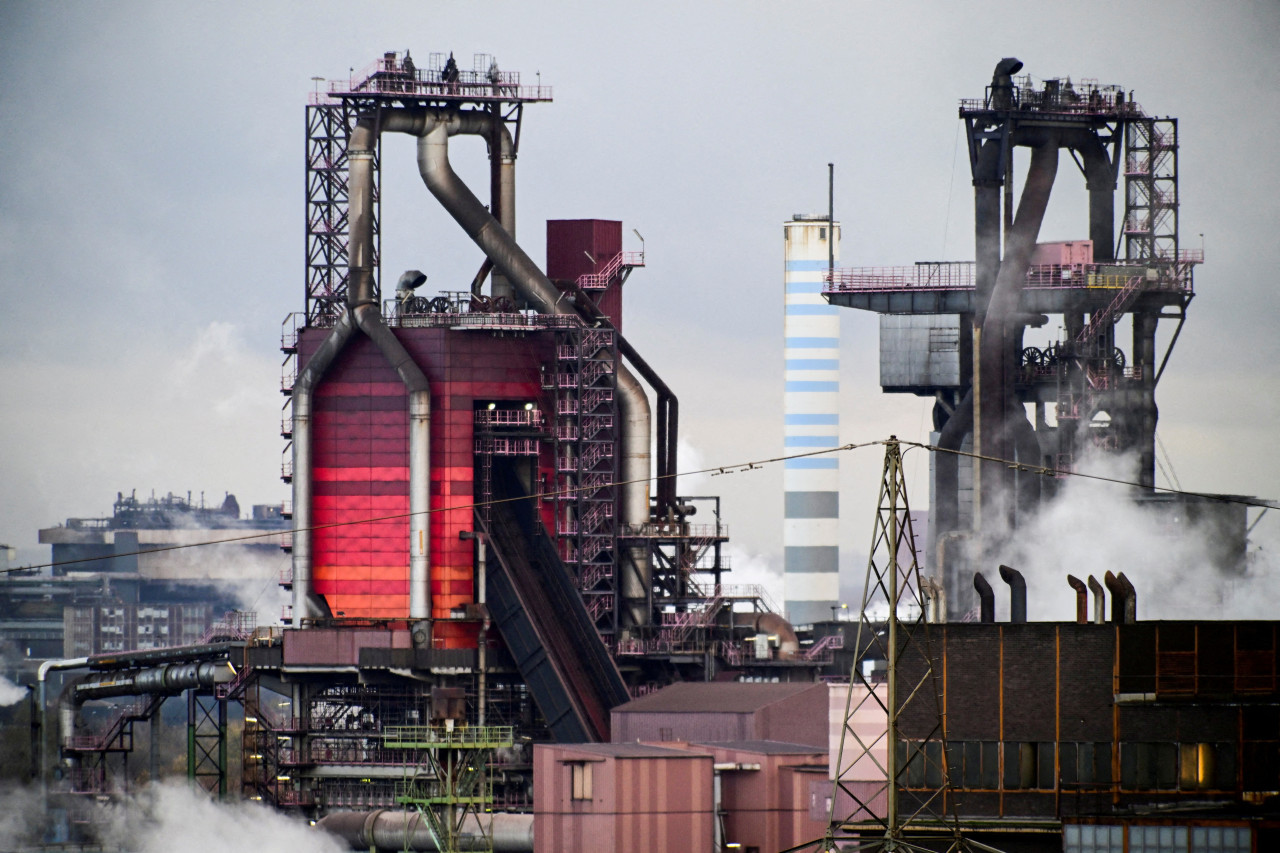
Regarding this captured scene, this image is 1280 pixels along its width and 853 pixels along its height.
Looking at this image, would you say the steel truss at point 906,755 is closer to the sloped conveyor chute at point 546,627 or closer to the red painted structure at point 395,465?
the sloped conveyor chute at point 546,627

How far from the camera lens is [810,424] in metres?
130

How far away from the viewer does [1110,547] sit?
276ft

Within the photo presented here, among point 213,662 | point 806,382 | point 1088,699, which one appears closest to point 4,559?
point 806,382

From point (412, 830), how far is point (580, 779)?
501 inches

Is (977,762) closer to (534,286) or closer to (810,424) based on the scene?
(534,286)

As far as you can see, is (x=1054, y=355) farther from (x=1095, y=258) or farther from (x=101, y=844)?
(x=101, y=844)

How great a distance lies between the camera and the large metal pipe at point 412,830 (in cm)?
7881

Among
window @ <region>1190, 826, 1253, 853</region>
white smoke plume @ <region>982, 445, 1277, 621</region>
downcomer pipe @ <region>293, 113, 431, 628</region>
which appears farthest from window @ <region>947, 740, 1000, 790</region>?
downcomer pipe @ <region>293, 113, 431, 628</region>

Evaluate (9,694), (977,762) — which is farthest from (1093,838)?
(9,694)

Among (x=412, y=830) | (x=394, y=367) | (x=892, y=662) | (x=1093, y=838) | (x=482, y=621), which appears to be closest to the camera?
(x=892, y=662)

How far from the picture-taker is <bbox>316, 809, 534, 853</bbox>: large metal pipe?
78.8 metres

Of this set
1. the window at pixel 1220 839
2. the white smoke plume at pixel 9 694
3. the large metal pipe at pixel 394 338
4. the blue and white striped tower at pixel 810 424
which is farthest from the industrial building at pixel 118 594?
the window at pixel 1220 839

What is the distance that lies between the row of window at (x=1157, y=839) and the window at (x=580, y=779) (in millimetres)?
17462

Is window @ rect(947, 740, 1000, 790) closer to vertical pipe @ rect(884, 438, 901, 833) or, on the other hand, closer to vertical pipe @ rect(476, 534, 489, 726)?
vertical pipe @ rect(884, 438, 901, 833)
